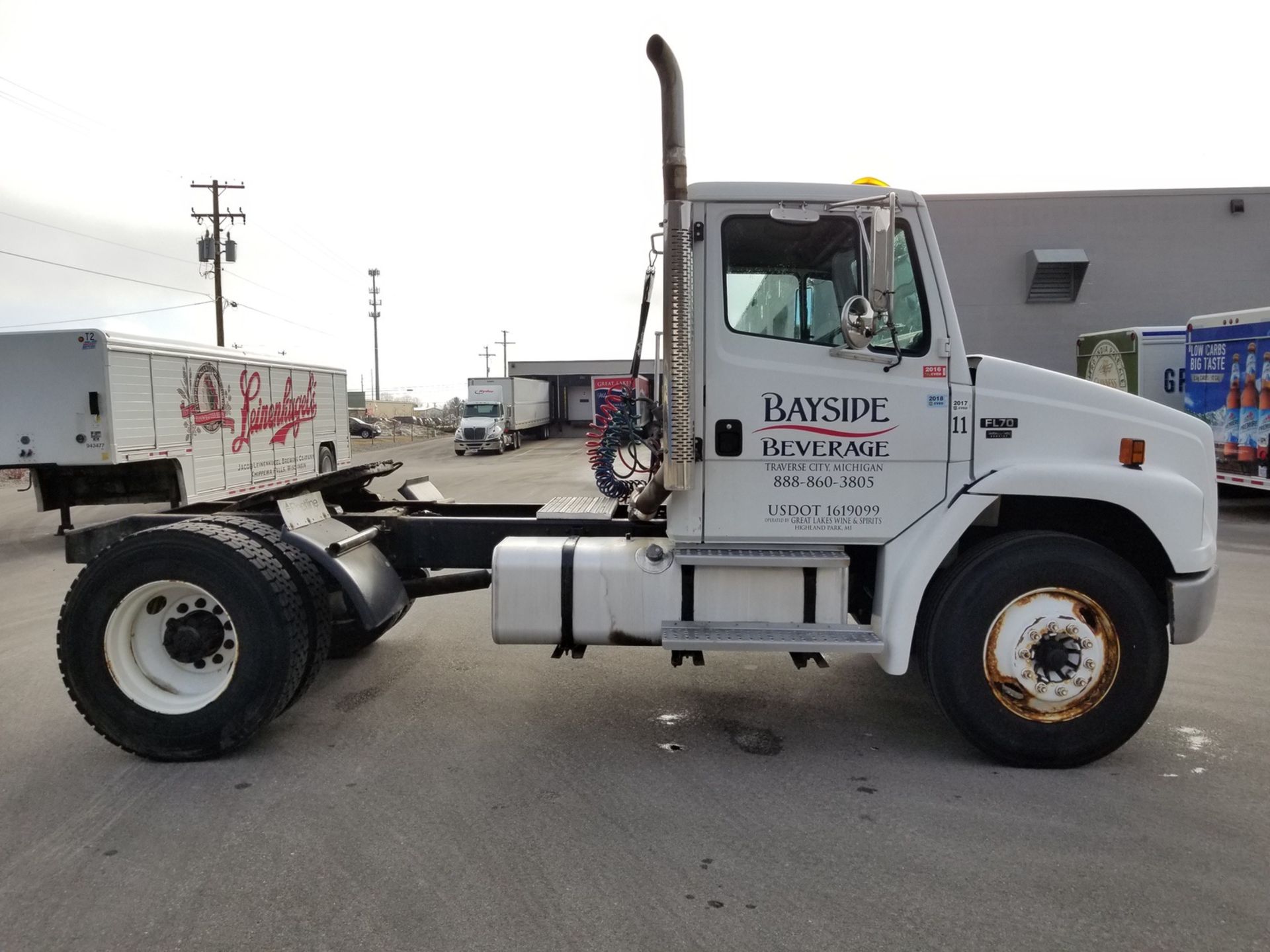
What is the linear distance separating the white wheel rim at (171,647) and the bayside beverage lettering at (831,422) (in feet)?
9.90

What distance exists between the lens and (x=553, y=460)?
3017 cm

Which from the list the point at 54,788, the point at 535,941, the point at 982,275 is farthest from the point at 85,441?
the point at 982,275

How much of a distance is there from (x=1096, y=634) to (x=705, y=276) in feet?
8.69

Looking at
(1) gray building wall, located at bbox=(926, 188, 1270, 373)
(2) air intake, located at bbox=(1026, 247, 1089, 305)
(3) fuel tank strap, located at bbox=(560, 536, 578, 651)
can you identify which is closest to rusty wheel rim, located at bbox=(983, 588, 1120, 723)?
(3) fuel tank strap, located at bbox=(560, 536, 578, 651)

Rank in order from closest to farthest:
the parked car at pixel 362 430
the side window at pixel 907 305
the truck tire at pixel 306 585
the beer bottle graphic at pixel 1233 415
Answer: the side window at pixel 907 305
the truck tire at pixel 306 585
the beer bottle graphic at pixel 1233 415
the parked car at pixel 362 430

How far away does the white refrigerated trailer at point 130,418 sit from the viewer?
11.8m

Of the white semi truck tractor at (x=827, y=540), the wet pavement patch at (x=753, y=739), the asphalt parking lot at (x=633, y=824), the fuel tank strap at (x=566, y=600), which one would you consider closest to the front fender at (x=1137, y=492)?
the white semi truck tractor at (x=827, y=540)

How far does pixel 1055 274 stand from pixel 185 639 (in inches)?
806

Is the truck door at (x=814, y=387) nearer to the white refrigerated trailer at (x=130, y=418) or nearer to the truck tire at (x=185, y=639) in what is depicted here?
the truck tire at (x=185, y=639)

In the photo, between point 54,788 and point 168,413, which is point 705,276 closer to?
point 54,788

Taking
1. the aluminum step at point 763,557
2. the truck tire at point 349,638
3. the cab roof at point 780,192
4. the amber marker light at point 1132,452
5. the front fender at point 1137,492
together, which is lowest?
the truck tire at point 349,638

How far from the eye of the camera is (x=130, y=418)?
12.2 m

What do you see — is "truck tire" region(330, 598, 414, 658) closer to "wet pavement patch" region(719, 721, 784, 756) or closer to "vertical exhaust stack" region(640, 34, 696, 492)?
"wet pavement patch" region(719, 721, 784, 756)

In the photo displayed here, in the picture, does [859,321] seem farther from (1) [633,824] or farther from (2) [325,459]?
(2) [325,459]
